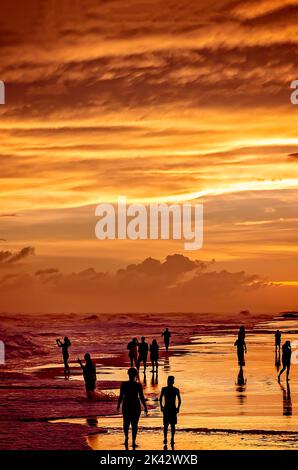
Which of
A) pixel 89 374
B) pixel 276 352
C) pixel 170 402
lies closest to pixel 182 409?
pixel 89 374

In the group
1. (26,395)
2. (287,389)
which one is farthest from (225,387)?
(26,395)

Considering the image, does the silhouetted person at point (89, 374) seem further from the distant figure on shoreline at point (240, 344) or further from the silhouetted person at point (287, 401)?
the distant figure on shoreline at point (240, 344)

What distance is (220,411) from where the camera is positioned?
87.9 feet

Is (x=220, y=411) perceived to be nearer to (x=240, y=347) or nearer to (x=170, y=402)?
(x=170, y=402)

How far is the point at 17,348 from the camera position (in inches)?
2424

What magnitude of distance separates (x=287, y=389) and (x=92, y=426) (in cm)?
1057

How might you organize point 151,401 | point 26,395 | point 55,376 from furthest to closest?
point 55,376
point 26,395
point 151,401

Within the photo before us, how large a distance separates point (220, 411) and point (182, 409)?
1.36 m

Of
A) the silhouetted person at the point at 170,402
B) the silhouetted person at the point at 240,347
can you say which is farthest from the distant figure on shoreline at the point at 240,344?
the silhouetted person at the point at 170,402

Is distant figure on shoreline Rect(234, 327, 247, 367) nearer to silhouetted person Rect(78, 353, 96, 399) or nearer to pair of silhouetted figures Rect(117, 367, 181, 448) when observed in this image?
silhouetted person Rect(78, 353, 96, 399)

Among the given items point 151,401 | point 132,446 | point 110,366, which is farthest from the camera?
point 110,366

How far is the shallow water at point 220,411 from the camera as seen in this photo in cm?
2155

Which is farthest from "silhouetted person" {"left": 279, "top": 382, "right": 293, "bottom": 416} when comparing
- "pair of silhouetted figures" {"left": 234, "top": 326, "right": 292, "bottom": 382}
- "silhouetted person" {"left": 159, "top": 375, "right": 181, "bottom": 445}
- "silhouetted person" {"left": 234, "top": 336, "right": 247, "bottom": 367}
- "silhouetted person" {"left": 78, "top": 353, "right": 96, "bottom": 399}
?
"silhouetted person" {"left": 159, "top": 375, "right": 181, "bottom": 445}
